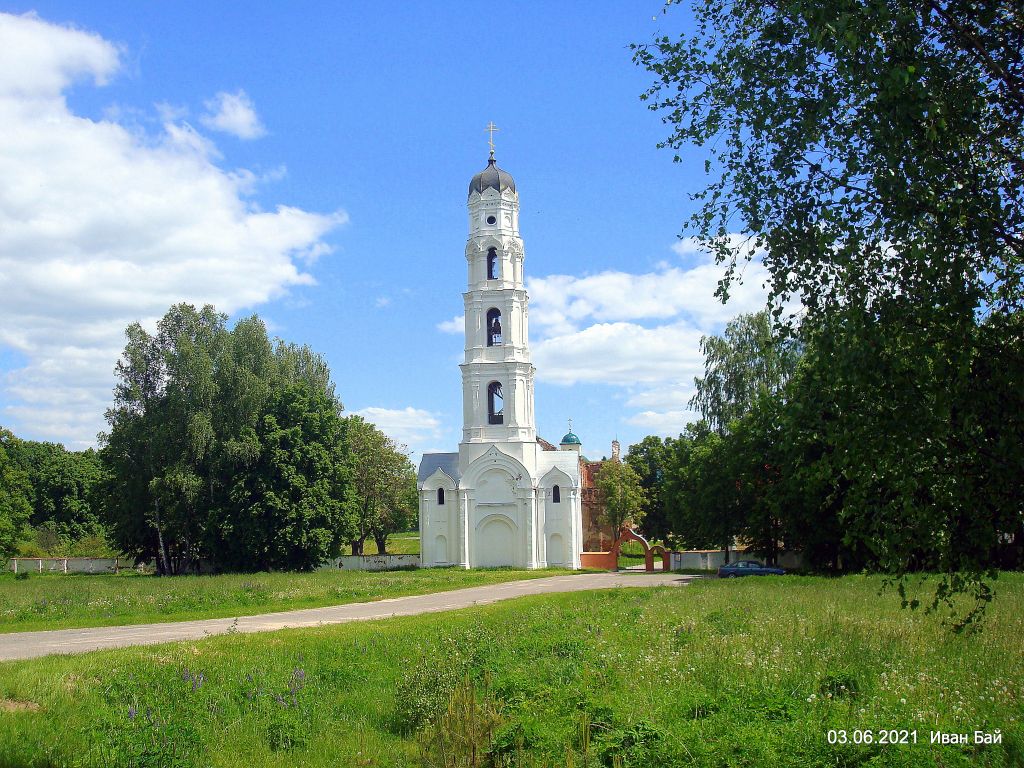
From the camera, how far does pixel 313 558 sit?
51188 mm

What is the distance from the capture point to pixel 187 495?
163 ft

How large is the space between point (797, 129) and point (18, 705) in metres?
11.9

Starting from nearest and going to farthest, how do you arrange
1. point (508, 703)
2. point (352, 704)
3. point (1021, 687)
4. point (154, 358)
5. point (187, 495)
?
1. point (1021, 687)
2. point (508, 703)
3. point (352, 704)
4. point (187, 495)
5. point (154, 358)

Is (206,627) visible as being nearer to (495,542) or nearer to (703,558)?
(495,542)

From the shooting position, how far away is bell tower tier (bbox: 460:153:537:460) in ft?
184

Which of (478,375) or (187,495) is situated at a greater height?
(478,375)

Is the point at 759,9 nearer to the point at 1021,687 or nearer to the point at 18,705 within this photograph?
the point at 1021,687

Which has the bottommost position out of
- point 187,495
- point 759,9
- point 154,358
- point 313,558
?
point 313,558

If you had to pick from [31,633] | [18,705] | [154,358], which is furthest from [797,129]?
[154,358]

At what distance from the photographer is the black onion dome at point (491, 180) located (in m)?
58.8

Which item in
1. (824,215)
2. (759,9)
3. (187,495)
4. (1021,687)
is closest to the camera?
(824,215)

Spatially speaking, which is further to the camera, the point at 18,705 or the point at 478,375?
the point at 478,375

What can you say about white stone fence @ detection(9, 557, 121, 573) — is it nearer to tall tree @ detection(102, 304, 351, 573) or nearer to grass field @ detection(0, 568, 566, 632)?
tall tree @ detection(102, 304, 351, 573)

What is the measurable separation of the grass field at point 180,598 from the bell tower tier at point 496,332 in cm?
1558
